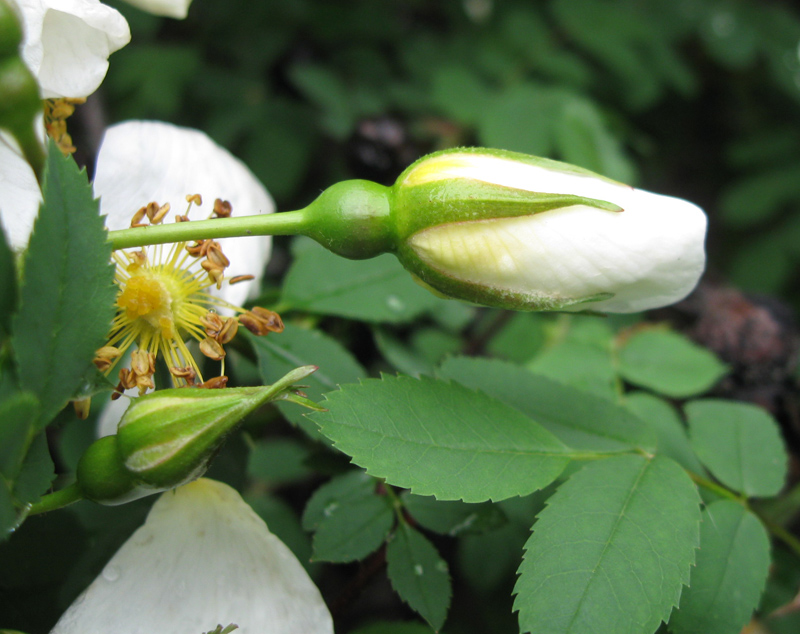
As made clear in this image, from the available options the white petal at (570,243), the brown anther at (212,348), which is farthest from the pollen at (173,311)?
the white petal at (570,243)

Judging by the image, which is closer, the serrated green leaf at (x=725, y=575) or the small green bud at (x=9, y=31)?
the small green bud at (x=9, y=31)

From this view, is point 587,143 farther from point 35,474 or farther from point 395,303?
point 35,474

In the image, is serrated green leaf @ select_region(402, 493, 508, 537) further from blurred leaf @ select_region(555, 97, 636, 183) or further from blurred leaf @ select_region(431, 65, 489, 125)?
blurred leaf @ select_region(431, 65, 489, 125)

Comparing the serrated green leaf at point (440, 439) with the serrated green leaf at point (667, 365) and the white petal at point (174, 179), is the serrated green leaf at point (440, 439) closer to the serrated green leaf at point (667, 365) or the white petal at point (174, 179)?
the white petal at point (174, 179)

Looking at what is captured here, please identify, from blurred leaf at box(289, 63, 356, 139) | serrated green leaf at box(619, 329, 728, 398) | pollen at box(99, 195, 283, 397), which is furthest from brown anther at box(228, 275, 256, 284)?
blurred leaf at box(289, 63, 356, 139)

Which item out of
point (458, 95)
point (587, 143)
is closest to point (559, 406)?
point (587, 143)
